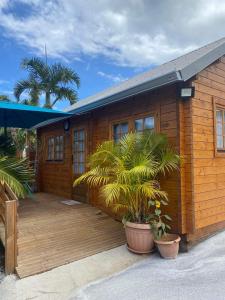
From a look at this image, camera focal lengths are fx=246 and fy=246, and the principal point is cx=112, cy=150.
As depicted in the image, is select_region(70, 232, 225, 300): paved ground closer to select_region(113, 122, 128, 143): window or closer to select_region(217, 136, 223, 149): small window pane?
select_region(217, 136, 223, 149): small window pane

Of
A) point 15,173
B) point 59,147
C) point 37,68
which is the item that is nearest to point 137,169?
point 15,173

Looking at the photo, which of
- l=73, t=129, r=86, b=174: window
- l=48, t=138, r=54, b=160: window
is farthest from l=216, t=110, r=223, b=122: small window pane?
l=48, t=138, r=54, b=160: window

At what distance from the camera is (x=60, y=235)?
406 centimetres

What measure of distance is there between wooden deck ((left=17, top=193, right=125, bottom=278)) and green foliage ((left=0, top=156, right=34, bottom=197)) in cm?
69

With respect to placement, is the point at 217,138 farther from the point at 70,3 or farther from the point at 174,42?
the point at 174,42

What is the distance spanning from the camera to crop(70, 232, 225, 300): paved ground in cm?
259

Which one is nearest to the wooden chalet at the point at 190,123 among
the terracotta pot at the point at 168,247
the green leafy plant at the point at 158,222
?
the green leafy plant at the point at 158,222

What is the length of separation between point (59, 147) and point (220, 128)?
479 cm

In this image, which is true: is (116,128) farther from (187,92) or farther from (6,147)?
(6,147)

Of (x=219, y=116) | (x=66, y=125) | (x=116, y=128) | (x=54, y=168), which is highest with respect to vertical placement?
(x=66, y=125)

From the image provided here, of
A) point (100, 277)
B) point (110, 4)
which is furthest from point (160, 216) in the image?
point (110, 4)

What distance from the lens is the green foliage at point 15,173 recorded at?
13.7 feet

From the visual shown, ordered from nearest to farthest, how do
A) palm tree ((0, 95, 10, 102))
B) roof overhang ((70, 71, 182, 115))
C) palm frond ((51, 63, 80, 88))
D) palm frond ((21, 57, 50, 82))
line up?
roof overhang ((70, 71, 182, 115)), palm frond ((21, 57, 50, 82)), palm frond ((51, 63, 80, 88)), palm tree ((0, 95, 10, 102))

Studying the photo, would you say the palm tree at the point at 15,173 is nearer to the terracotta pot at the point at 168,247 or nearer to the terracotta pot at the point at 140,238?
the terracotta pot at the point at 140,238
